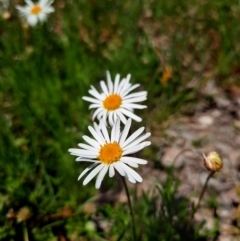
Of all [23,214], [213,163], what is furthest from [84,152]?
[23,214]

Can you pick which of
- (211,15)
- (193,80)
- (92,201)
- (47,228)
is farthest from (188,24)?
(47,228)

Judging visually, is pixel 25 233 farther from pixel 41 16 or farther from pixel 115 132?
pixel 41 16

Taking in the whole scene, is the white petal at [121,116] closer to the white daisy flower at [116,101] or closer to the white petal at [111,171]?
the white daisy flower at [116,101]

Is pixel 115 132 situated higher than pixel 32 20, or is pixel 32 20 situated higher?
pixel 32 20

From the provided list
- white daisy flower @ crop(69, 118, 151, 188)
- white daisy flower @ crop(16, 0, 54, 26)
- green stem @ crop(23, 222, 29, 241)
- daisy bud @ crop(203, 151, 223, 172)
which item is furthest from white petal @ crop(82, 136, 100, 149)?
white daisy flower @ crop(16, 0, 54, 26)

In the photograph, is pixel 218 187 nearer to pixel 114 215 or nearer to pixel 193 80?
pixel 114 215

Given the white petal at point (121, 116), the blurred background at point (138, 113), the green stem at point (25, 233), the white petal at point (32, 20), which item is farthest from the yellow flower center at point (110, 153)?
the white petal at point (32, 20)

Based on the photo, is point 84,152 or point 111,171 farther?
point 84,152
